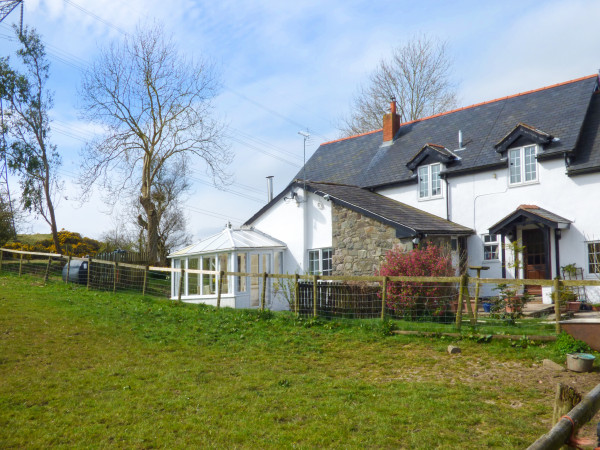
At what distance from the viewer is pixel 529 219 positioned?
16.8 m

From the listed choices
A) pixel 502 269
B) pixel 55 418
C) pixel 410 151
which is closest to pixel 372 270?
pixel 502 269

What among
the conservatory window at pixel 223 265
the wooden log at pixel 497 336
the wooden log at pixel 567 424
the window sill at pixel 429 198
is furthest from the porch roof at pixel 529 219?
the wooden log at pixel 567 424

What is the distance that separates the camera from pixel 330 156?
27.7 metres

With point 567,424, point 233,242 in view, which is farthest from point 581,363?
point 233,242

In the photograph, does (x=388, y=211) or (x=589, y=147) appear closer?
(x=589, y=147)

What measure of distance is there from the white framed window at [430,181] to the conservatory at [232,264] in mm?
Answer: 6534

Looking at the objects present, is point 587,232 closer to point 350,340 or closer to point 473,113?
point 473,113

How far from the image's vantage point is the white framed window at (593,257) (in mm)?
16078

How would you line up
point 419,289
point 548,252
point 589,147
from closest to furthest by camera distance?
1. point 419,289
2. point 548,252
3. point 589,147

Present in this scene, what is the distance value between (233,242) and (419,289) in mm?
7917

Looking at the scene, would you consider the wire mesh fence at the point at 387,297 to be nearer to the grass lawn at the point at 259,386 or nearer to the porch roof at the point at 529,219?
the grass lawn at the point at 259,386

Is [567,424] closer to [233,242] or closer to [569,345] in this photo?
[569,345]

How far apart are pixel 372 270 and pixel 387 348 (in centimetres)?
704

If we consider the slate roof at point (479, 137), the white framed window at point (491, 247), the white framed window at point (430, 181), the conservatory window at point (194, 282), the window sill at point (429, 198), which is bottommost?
the conservatory window at point (194, 282)
